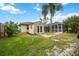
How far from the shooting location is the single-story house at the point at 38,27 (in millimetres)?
4004

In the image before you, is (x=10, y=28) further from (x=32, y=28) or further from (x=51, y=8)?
(x=51, y=8)

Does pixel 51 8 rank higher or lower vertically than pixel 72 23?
higher

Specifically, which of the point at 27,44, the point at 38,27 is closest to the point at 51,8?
the point at 38,27

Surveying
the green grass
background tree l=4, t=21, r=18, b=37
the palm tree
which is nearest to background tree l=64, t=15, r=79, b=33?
the palm tree

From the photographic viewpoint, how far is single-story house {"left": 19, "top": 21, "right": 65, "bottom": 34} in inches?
158

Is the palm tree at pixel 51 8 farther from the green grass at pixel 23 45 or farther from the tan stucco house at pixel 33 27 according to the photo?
the green grass at pixel 23 45

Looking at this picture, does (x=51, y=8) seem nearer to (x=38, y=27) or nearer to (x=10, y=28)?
(x=38, y=27)

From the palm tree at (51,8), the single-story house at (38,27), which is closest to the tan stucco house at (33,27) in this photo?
the single-story house at (38,27)

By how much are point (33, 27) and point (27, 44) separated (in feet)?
0.77

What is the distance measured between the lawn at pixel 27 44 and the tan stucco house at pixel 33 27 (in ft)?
0.22

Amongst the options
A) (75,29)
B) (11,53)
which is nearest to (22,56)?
(11,53)

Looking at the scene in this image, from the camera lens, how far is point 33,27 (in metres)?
4.05

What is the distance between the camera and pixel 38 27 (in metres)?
4.02

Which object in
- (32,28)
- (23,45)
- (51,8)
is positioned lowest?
(23,45)
